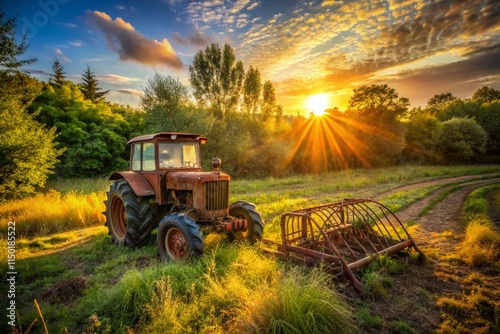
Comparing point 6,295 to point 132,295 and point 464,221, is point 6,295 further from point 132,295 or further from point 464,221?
point 464,221

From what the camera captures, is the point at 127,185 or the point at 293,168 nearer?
the point at 127,185

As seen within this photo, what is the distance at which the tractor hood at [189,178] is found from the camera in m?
5.49

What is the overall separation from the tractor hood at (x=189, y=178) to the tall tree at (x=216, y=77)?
18.9m

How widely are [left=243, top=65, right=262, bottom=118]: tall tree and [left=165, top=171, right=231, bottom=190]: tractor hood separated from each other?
884 inches

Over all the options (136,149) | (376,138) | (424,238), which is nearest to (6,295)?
(136,149)

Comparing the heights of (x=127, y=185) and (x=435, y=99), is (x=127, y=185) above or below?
below

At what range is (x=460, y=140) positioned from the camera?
34406mm

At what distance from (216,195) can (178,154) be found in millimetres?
1663

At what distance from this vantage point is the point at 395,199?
12594 millimetres

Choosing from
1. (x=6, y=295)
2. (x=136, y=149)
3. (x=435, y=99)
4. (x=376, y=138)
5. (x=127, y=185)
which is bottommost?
(x=6, y=295)

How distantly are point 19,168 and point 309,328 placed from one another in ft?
38.3

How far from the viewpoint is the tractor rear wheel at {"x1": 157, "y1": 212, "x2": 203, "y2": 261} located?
473cm

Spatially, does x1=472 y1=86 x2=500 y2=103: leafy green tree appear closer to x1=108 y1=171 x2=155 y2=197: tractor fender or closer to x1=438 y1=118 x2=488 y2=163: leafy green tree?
x1=438 y1=118 x2=488 y2=163: leafy green tree

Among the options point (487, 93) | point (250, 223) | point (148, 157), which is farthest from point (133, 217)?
point (487, 93)
